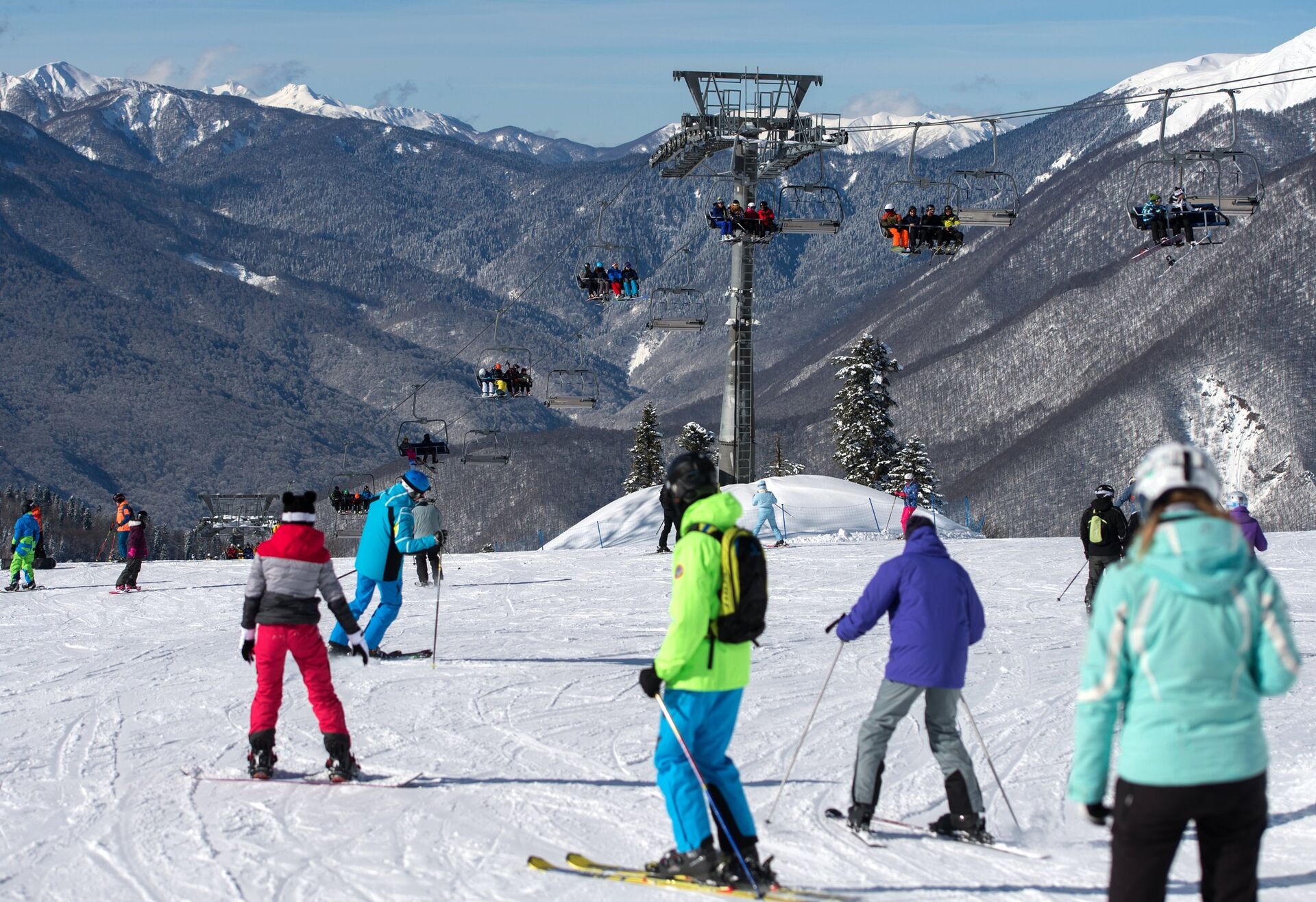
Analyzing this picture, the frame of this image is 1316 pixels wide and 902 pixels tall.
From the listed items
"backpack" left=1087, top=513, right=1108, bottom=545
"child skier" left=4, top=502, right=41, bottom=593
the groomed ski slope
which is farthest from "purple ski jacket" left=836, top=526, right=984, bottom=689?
"child skier" left=4, top=502, right=41, bottom=593

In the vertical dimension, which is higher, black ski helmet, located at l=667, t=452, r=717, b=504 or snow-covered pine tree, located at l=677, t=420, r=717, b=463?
snow-covered pine tree, located at l=677, t=420, r=717, b=463

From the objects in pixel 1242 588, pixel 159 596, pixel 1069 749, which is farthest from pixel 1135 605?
pixel 159 596

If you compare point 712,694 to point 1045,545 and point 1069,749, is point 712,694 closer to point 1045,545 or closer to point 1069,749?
point 1069,749

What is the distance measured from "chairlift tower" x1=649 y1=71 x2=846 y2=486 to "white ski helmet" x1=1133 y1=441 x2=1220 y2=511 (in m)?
27.3

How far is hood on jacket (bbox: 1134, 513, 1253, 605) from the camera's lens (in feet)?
12.2

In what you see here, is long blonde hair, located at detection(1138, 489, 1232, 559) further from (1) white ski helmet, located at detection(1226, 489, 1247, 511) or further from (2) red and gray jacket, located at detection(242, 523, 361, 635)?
(1) white ski helmet, located at detection(1226, 489, 1247, 511)

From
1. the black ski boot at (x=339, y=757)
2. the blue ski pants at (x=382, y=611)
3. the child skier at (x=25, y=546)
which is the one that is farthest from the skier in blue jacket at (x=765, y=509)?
the black ski boot at (x=339, y=757)

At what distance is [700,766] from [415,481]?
6.47 meters

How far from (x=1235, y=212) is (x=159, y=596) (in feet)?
55.6

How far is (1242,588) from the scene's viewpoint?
149 inches

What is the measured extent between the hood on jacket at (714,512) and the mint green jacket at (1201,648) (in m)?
1.83

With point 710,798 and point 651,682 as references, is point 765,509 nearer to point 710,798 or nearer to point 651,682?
point 710,798

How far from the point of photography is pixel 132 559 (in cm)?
1961

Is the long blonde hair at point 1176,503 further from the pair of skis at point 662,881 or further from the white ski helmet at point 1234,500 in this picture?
the white ski helmet at point 1234,500
